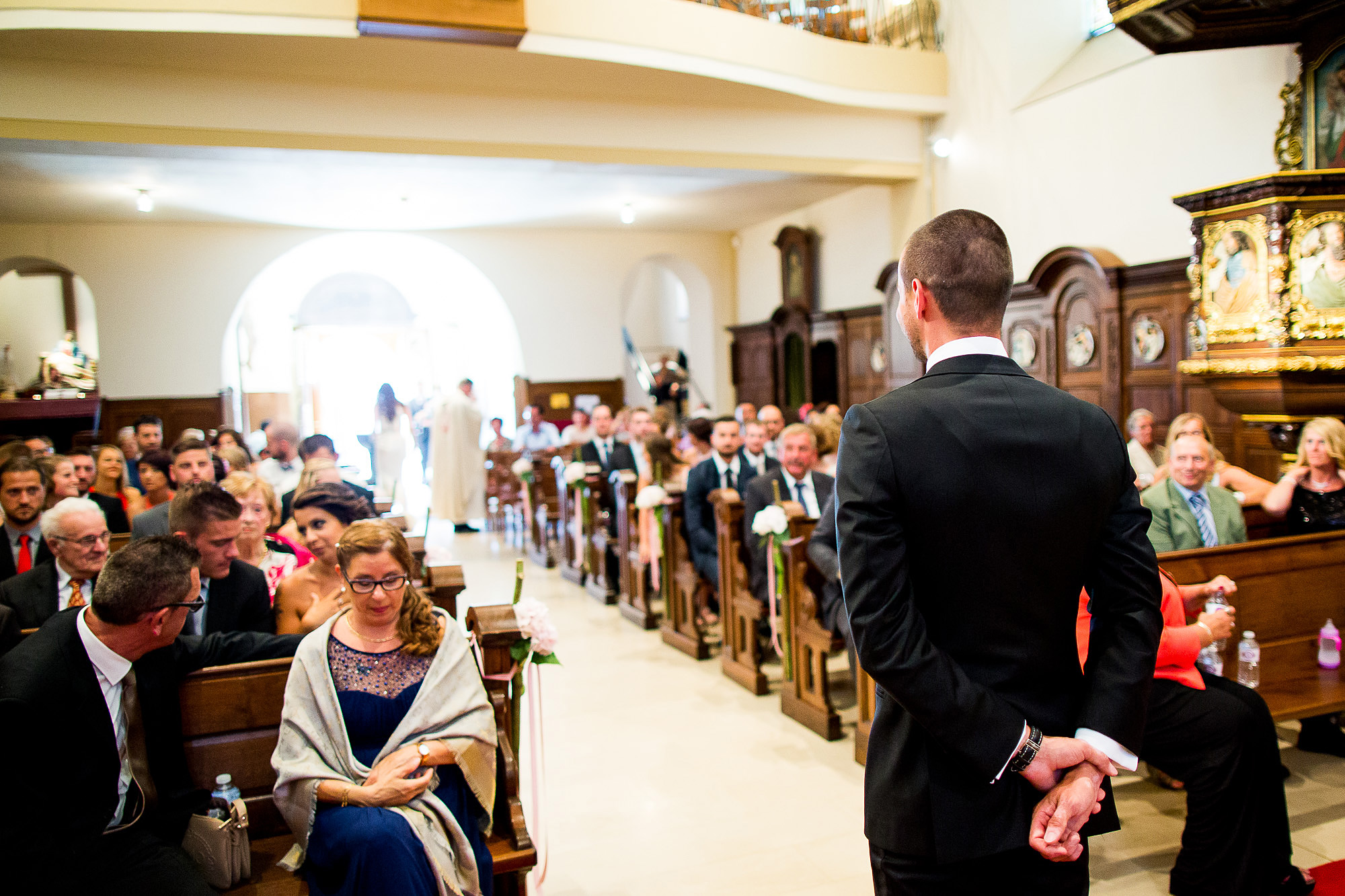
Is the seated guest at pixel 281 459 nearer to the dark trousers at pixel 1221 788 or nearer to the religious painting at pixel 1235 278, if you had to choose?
the dark trousers at pixel 1221 788

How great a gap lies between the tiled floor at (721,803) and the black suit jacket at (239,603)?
142 cm

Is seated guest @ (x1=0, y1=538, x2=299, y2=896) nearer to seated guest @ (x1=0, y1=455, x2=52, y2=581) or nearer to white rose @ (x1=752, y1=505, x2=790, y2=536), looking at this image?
seated guest @ (x1=0, y1=455, x2=52, y2=581)

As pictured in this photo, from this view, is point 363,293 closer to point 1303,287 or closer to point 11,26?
point 11,26

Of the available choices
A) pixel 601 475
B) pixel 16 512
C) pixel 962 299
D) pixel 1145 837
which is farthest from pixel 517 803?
pixel 601 475

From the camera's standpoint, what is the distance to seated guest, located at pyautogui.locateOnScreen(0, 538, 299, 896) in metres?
2.31

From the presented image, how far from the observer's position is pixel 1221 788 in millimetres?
3115

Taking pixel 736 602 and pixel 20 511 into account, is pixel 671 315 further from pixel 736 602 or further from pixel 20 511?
pixel 20 511

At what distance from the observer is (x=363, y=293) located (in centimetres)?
2012

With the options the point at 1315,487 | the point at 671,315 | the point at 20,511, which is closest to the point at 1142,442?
the point at 1315,487

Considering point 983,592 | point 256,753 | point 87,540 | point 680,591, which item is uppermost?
point 983,592

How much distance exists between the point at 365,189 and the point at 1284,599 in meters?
10.6

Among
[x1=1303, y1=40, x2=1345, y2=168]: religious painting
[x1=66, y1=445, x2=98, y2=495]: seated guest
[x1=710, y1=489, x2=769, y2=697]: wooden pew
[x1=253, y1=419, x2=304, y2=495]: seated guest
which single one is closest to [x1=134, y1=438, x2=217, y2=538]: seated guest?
[x1=66, y1=445, x2=98, y2=495]: seated guest

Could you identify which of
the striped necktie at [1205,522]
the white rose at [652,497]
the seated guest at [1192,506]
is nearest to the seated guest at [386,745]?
the seated guest at [1192,506]

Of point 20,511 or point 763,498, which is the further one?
point 763,498
